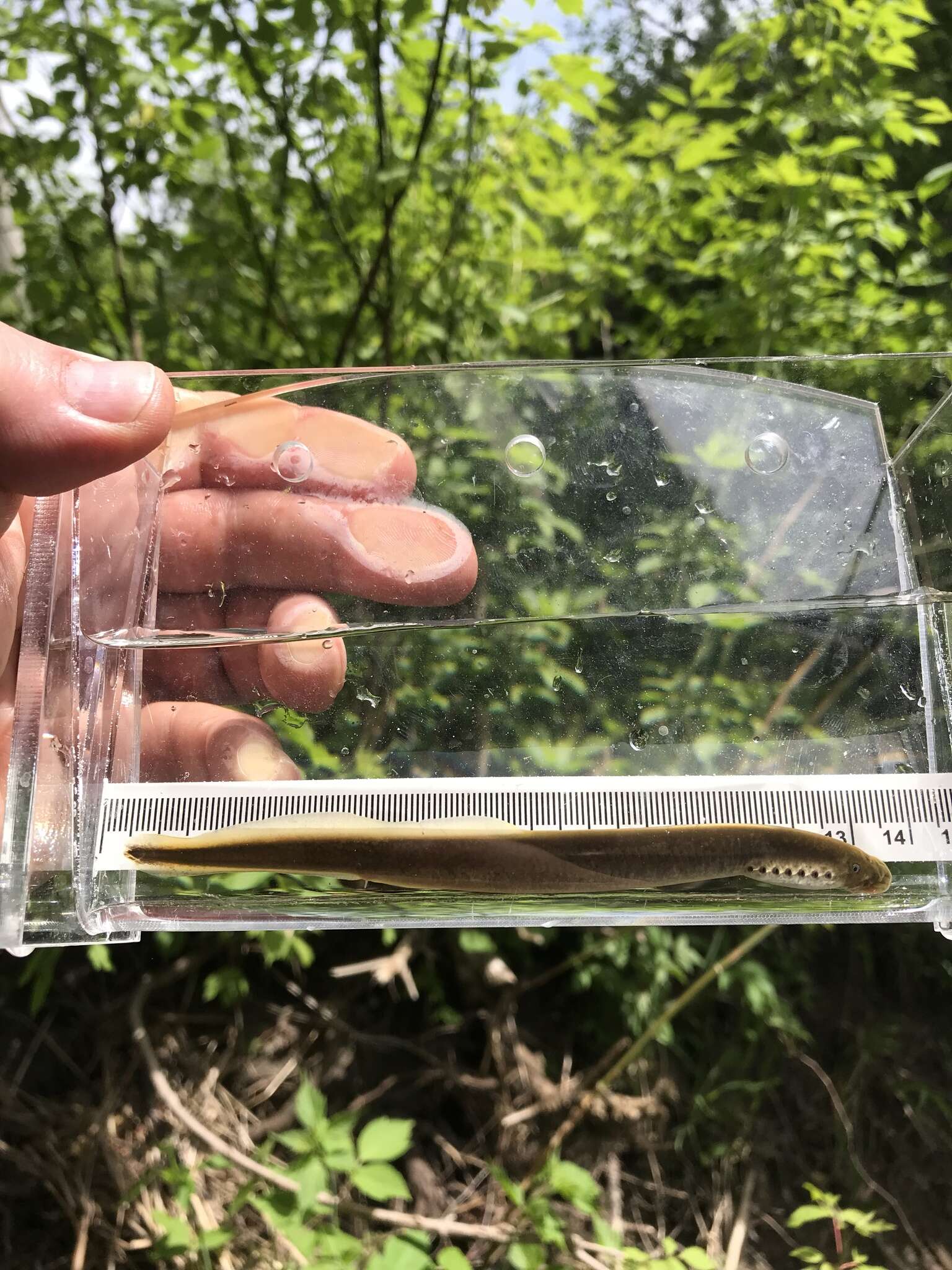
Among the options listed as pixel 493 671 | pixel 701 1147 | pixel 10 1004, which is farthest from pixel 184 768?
pixel 701 1147

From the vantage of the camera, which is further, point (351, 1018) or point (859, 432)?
point (351, 1018)

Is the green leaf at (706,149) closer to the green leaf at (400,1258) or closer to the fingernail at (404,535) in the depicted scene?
the fingernail at (404,535)

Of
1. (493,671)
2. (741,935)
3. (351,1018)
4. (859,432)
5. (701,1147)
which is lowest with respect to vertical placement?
(701,1147)

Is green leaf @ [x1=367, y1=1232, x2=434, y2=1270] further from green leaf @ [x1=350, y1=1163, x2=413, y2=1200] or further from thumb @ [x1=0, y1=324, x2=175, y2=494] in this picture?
thumb @ [x1=0, y1=324, x2=175, y2=494]

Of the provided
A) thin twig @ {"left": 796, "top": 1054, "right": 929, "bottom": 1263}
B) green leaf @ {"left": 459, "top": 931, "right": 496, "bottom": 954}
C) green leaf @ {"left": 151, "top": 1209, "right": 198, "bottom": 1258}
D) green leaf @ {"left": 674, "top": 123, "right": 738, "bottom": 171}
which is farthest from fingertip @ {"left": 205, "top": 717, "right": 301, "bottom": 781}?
thin twig @ {"left": 796, "top": 1054, "right": 929, "bottom": 1263}

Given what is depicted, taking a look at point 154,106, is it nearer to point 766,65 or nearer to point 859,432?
point 766,65

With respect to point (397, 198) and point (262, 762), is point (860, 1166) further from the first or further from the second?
point (397, 198)

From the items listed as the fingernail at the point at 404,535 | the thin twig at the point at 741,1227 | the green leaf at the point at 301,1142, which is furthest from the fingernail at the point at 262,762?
the thin twig at the point at 741,1227
